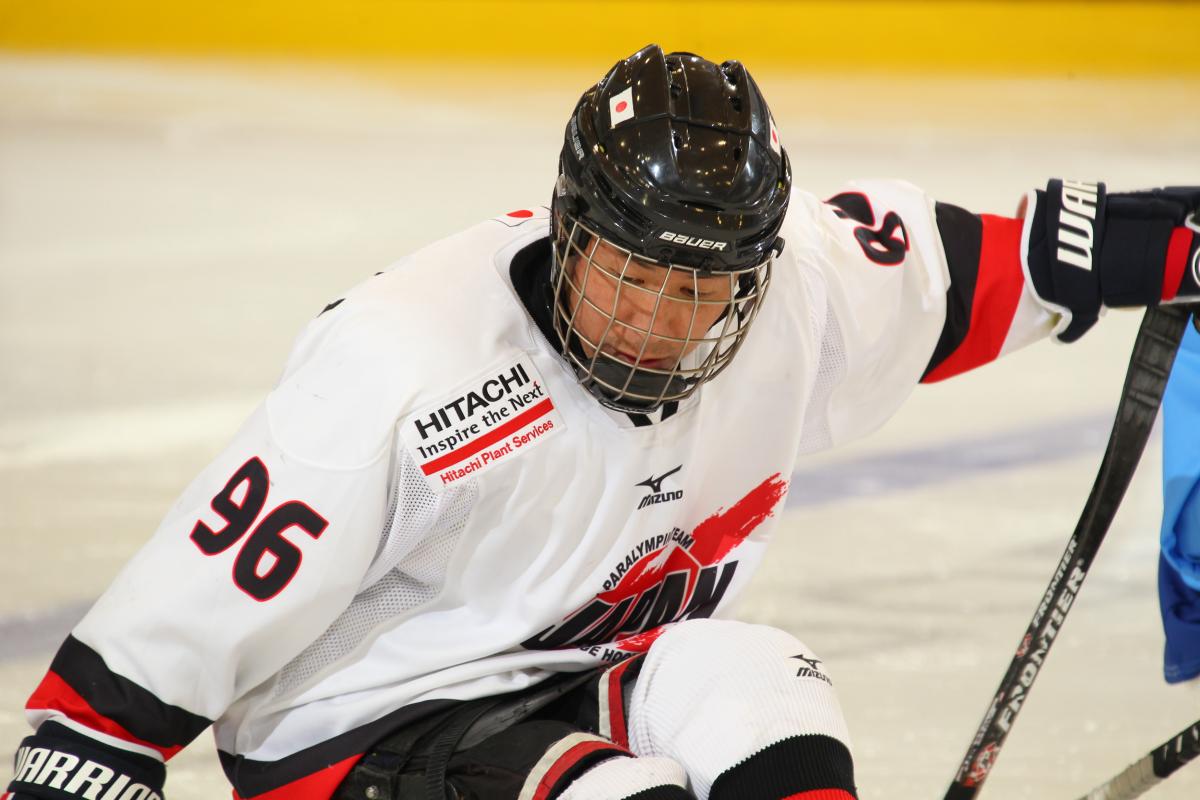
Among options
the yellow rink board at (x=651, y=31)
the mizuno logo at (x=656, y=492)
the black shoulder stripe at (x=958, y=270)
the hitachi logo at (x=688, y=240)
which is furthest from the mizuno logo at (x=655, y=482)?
the yellow rink board at (x=651, y=31)

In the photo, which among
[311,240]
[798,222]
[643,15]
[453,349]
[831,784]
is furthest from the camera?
[643,15]

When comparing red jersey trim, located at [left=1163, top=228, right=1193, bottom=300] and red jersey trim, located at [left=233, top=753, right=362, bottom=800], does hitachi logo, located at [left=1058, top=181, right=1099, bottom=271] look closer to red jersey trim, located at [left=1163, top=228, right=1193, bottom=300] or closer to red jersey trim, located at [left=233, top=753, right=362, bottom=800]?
red jersey trim, located at [left=1163, top=228, right=1193, bottom=300]

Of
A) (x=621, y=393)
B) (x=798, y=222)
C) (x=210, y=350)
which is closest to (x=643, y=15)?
(x=210, y=350)

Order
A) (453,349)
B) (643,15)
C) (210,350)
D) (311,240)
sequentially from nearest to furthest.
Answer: (453,349) → (210,350) → (311,240) → (643,15)

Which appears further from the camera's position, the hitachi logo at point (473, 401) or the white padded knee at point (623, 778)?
the hitachi logo at point (473, 401)

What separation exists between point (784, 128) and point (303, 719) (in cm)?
451

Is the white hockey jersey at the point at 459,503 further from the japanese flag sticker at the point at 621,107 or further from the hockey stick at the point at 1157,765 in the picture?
the hockey stick at the point at 1157,765

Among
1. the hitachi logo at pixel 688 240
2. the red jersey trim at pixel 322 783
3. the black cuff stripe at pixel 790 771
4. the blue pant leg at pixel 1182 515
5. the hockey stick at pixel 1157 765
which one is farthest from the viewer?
the blue pant leg at pixel 1182 515

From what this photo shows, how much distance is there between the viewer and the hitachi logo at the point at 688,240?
1440 mm

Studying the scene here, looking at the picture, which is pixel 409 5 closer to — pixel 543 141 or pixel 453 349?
pixel 543 141

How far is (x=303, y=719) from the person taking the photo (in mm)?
1572

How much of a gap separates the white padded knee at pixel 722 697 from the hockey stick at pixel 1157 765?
2.02 ft

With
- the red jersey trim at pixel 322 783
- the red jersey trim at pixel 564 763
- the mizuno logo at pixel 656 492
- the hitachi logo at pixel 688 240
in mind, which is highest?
the hitachi logo at pixel 688 240

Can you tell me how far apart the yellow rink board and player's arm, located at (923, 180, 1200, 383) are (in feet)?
13.4
